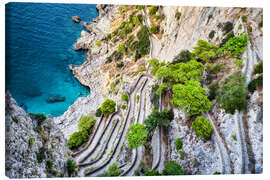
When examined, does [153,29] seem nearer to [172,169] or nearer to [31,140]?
[172,169]

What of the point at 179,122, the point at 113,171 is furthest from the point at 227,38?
the point at 113,171

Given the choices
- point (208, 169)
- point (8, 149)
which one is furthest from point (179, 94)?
point (8, 149)

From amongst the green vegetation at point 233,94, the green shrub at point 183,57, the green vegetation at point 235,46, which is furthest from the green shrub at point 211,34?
the green vegetation at point 233,94

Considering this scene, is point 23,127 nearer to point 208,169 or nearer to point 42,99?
point 42,99

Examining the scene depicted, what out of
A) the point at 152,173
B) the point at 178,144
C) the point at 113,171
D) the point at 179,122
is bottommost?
the point at 152,173

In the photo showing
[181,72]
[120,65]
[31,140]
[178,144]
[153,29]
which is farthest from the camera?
[153,29]

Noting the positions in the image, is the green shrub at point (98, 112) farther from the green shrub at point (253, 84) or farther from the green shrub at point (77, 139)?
the green shrub at point (253, 84)
